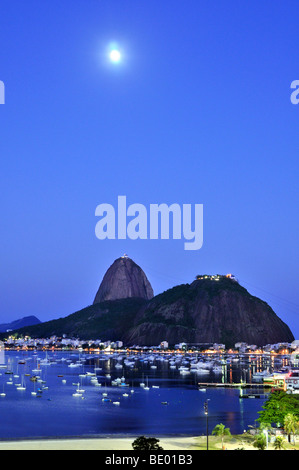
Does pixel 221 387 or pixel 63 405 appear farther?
pixel 221 387

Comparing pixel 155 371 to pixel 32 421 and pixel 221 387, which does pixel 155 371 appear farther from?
pixel 32 421

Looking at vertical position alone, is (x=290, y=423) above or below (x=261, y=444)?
above

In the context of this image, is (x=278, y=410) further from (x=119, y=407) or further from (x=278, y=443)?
(x=119, y=407)

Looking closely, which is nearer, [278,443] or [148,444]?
[148,444]

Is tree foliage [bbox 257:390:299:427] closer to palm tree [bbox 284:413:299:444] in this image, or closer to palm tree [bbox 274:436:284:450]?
palm tree [bbox 284:413:299:444]

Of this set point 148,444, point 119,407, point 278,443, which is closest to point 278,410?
point 278,443

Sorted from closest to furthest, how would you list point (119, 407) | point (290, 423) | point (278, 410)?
point (290, 423), point (278, 410), point (119, 407)
